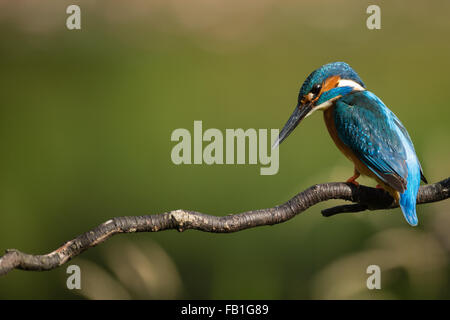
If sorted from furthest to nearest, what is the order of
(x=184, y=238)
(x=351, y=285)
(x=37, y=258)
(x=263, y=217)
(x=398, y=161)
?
(x=184, y=238)
(x=351, y=285)
(x=398, y=161)
(x=263, y=217)
(x=37, y=258)

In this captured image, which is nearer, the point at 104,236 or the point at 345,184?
the point at 104,236

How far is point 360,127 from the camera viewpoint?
1637 mm

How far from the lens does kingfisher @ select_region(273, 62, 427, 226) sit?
1550 mm

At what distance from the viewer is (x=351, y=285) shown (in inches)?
86.0

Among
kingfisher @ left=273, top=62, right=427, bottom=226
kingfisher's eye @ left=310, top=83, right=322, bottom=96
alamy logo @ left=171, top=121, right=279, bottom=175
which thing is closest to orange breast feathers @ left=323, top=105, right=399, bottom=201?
kingfisher @ left=273, top=62, right=427, bottom=226

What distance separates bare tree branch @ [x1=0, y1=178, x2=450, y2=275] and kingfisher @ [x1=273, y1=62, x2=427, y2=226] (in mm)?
128

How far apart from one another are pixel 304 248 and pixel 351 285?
0.25m

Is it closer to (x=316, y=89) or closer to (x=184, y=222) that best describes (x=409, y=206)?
(x=316, y=89)

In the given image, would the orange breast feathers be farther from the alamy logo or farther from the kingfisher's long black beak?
the alamy logo

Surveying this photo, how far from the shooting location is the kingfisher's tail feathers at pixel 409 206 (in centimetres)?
148

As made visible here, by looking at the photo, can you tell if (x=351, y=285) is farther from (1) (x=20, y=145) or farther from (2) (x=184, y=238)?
(1) (x=20, y=145)

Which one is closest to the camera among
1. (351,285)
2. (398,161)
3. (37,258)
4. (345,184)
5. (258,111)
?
(37,258)

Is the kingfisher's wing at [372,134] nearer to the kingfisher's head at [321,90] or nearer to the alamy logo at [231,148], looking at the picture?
the kingfisher's head at [321,90]

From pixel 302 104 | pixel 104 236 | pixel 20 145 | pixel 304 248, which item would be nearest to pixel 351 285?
pixel 304 248
